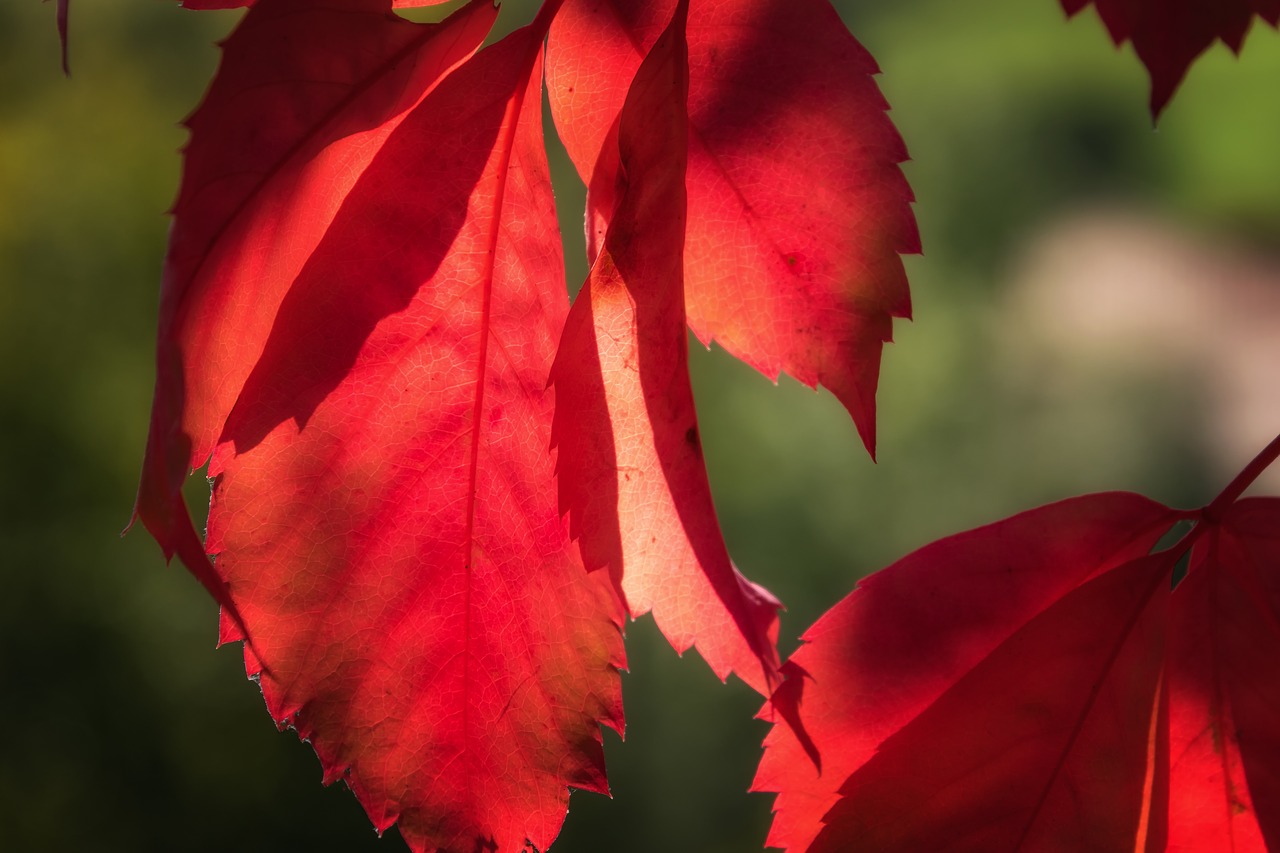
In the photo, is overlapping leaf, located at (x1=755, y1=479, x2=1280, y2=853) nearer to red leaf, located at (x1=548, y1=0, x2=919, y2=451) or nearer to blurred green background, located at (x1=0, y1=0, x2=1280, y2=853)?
red leaf, located at (x1=548, y1=0, x2=919, y2=451)

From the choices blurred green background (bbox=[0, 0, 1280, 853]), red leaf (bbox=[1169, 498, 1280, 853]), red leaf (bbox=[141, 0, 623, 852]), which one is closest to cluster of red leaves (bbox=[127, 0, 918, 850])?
red leaf (bbox=[141, 0, 623, 852])

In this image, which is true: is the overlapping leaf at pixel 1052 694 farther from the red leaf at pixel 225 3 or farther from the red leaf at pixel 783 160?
the red leaf at pixel 225 3

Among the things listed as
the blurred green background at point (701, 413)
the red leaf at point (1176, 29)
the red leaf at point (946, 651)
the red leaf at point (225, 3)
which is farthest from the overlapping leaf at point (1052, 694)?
the blurred green background at point (701, 413)

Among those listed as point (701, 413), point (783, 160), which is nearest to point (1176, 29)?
point (783, 160)

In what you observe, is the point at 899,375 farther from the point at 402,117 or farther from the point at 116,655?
the point at 402,117

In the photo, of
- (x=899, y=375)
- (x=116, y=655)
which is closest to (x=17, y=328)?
(x=116, y=655)

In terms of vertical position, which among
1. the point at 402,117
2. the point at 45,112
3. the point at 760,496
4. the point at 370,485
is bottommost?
the point at 760,496

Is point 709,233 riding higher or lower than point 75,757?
higher
